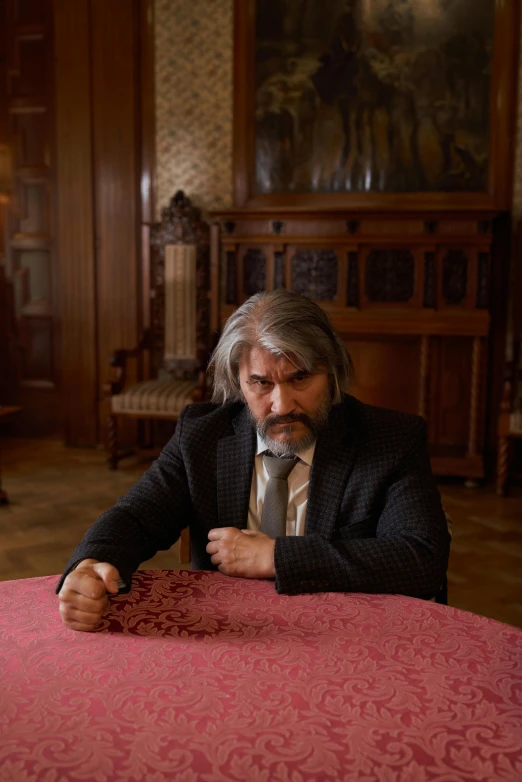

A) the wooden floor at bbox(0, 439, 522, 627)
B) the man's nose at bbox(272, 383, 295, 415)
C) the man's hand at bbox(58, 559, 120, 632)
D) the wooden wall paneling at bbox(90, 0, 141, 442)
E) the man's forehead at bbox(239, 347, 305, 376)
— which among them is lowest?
the wooden floor at bbox(0, 439, 522, 627)

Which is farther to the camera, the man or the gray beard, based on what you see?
the gray beard

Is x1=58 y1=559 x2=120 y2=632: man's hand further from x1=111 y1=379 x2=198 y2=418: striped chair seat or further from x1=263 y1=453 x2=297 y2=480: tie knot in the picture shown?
x1=111 y1=379 x2=198 y2=418: striped chair seat

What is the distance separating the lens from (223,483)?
191 cm

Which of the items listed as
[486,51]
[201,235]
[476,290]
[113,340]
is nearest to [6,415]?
[113,340]

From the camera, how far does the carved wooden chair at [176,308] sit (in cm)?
588

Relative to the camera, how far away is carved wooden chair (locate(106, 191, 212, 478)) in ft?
19.3

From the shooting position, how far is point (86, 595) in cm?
143

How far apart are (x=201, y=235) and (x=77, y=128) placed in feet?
4.52

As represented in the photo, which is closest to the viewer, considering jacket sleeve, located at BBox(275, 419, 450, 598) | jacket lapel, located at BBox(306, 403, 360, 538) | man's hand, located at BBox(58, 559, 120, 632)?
man's hand, located at BBox(58, 559, 120, 632)

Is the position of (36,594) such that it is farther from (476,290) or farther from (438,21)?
(438,21)

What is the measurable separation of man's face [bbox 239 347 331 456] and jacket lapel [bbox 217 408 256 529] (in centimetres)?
6

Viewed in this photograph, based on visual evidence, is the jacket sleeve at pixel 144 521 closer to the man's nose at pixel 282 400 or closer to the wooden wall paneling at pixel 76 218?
the man's nose at pixel 282 400

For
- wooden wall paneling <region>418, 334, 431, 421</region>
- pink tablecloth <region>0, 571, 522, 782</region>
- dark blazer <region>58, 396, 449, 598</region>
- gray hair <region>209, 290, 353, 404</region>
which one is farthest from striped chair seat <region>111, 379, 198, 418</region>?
pink tablecloth <region>0, 571, 522, 782</region>

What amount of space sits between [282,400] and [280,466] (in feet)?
0.56
